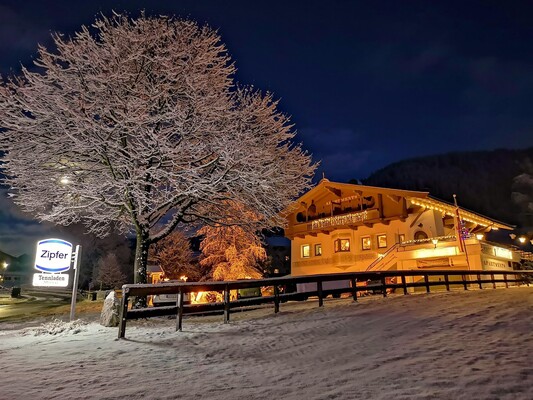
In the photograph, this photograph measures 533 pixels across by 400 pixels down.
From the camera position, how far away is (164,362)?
5.98m

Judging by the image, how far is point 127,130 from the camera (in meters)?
12.6

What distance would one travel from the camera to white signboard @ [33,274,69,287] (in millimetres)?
11469

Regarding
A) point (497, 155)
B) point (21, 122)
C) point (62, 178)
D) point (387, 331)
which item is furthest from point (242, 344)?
point (497, 155)

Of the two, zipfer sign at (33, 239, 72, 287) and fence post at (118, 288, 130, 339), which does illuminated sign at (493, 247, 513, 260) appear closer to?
fence post at (118, 288, 130, 339)

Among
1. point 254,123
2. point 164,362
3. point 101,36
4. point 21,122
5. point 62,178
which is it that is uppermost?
point 101,36

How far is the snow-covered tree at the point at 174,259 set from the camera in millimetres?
45188

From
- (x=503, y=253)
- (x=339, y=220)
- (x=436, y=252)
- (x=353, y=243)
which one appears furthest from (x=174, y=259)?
(x=503, y=253)

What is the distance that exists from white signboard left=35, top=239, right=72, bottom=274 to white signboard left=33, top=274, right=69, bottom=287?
159mm

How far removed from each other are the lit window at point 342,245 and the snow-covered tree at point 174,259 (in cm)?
1973

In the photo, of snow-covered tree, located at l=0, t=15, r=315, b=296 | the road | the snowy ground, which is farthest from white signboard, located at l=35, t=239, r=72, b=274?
the road

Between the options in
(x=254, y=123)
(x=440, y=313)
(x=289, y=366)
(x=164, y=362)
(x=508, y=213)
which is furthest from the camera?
(x=508, y=213)

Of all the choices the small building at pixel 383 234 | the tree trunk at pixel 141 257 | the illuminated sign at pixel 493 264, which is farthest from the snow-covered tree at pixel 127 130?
the illuminated sign at pixel 493 264

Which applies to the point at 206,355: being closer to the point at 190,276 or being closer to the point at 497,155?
the point at 190,276

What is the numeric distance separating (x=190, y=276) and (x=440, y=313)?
131 ft
